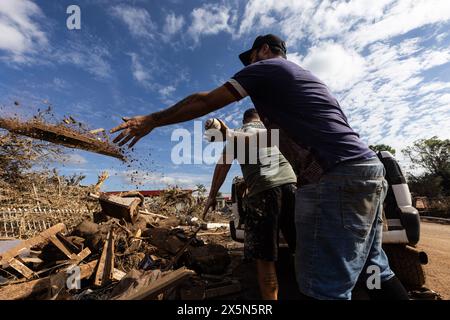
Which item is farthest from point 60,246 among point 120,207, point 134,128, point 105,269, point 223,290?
point 134,128

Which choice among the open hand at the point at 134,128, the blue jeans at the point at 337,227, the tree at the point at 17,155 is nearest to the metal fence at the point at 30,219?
the tree at the point at 17,155

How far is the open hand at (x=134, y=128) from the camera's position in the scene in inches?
62.0

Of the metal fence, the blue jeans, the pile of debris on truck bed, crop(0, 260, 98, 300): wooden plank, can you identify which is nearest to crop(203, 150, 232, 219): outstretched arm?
the pile of debris on truck bed

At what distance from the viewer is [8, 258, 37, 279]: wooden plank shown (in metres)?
4.08

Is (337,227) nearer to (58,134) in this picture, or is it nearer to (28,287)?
(28,287)

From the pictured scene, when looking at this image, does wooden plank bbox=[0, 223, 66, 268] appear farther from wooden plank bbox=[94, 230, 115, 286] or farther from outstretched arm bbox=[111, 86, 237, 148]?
outstretched arm bbox=[111, 86, 237, 148]

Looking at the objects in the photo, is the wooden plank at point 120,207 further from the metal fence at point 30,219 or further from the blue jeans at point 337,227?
the blue jeans at point 337,227

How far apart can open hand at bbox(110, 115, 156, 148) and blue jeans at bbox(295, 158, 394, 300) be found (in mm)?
1029

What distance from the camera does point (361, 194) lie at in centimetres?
138

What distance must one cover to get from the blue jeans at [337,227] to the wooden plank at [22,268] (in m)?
4.54

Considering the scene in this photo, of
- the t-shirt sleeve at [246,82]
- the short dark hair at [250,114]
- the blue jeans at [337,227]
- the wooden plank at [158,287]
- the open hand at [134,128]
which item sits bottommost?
the wooden plank at [158,287]

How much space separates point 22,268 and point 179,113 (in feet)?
14.3

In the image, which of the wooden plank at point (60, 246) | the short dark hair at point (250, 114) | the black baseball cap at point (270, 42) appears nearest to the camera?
the black baseball cap at point (270, 42)
